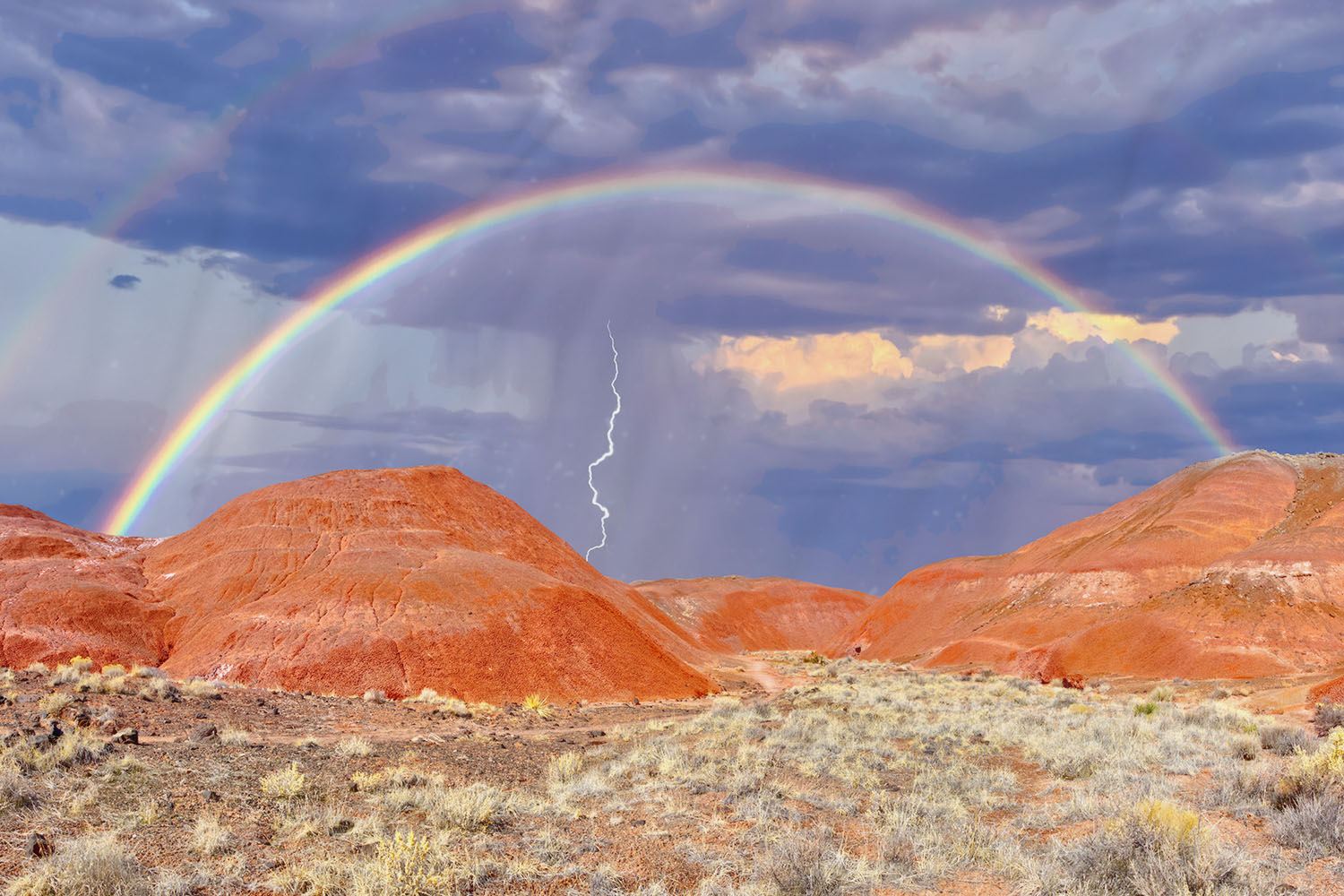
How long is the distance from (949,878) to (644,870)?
12.8 feet

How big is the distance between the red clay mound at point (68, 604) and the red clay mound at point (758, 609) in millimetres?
78097

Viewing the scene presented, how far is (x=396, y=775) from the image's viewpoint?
628 inches

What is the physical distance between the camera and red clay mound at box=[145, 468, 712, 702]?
4081 cm

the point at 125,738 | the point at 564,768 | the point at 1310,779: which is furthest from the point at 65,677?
the point at 1310,779

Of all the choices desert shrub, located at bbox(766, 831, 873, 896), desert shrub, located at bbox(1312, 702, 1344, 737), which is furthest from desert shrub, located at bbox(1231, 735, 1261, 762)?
desert shrub, located at bbox(766, 831, 873, 896)

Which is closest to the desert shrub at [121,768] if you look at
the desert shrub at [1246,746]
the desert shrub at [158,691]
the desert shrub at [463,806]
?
the desert shrub at [463,806]

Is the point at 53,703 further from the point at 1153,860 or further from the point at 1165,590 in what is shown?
the point at 1165,590

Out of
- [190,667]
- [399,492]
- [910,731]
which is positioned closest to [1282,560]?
[910,731]

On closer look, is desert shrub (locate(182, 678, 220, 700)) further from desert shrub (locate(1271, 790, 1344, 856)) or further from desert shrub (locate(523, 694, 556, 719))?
desert shrub (locate(1271, 790, 1344, 856))

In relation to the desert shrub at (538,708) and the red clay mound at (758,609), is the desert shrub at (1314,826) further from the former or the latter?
the red clay mound at (758,609)

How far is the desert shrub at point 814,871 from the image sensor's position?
10.3 m

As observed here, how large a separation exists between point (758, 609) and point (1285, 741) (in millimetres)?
121975

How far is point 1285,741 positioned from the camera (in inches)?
761

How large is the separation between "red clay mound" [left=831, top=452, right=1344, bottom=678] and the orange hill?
31.0 metres
